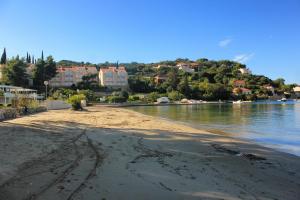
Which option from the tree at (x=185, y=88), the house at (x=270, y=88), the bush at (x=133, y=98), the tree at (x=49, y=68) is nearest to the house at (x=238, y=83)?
the house at (x=270, y=88)

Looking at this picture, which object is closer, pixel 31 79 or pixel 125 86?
pixel 31 79

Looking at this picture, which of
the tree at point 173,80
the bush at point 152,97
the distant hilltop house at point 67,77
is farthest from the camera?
the tree at point 173,80

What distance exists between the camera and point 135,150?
12102 mm

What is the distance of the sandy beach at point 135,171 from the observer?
22.6 feet

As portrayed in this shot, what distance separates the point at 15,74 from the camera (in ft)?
288

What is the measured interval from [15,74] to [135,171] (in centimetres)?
8620

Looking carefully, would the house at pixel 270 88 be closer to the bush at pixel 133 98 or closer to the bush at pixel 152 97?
the bush at pixel 152 97

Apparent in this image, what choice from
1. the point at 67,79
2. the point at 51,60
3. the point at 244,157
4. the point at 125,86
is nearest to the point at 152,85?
the point at 125,86

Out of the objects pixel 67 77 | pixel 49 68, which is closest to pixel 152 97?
pixel 67 77

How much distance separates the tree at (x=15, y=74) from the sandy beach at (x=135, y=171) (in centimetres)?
7976

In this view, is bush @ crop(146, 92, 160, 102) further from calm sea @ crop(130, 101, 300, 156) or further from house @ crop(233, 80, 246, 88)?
calm sea @ crop(130, 101, 300, 156)

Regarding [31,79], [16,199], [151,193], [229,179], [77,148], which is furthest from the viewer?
[31,79]

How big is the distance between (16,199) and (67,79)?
4384 inches

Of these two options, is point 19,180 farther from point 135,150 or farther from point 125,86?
point 125,86
